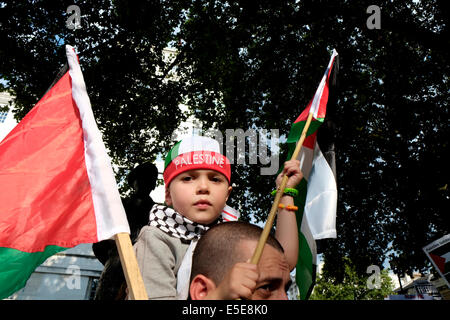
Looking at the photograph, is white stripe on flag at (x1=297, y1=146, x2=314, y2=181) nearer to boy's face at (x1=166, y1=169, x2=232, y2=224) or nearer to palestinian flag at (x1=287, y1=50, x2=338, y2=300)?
palestinian flag at (x1=287, y1=50, x2=338, y2=300)

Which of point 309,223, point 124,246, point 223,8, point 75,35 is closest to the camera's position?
point 124,246

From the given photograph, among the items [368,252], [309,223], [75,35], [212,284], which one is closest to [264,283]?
[212,284]

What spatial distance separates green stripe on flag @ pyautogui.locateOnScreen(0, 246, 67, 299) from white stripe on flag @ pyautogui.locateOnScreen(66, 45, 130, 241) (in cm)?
34

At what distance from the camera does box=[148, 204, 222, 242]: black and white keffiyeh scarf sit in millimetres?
1893

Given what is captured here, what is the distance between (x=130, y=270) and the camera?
135 cm

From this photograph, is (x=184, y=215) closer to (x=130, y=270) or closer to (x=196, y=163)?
(x=196, y=163)

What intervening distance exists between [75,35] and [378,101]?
8.63m

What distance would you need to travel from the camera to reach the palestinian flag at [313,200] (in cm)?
249

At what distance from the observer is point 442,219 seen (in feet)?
27.1

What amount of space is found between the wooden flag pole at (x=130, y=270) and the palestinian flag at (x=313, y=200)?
1.47 meters

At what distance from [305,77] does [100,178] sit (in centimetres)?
775

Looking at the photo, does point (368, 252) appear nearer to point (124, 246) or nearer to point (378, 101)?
point (378, 101)

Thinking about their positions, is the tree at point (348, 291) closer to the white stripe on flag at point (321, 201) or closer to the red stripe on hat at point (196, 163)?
the white stripe on flag at point (321, 201)

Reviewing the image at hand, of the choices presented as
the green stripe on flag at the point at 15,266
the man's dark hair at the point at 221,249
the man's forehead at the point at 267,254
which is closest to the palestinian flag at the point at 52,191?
the green stripe on flag at the point at 15,266
